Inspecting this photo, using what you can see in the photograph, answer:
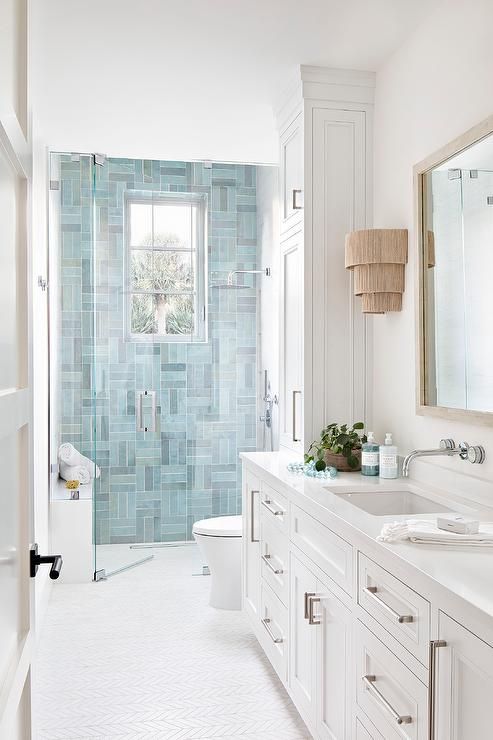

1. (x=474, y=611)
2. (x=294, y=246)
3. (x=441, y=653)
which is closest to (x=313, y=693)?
(x=441, y=653)

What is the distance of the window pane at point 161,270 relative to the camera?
181 inches

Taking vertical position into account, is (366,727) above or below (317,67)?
below

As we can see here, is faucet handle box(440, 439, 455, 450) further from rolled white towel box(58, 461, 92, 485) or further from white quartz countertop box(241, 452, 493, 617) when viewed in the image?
rolled white towel box(58, 461, 92, 485)

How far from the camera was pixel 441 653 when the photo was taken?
1296 mm

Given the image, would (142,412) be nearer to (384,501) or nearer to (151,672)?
(151,672)

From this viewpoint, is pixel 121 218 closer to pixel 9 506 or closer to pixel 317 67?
pixel 317 67

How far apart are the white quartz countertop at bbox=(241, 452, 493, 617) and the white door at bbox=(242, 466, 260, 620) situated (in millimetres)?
129

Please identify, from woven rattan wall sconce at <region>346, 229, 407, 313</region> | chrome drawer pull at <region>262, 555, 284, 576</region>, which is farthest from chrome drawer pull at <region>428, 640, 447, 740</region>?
woven rattan wall sconce at <region>346, 229, 407, 313</region>

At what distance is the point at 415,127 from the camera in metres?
2.56

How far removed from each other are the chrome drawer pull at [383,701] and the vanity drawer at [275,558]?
814mm

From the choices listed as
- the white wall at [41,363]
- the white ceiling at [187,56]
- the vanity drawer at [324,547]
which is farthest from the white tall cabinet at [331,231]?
the white wall at [41,363]

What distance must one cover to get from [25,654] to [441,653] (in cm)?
74

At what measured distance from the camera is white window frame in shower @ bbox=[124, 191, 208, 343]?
15.0ft

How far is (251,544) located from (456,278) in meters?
1.53
